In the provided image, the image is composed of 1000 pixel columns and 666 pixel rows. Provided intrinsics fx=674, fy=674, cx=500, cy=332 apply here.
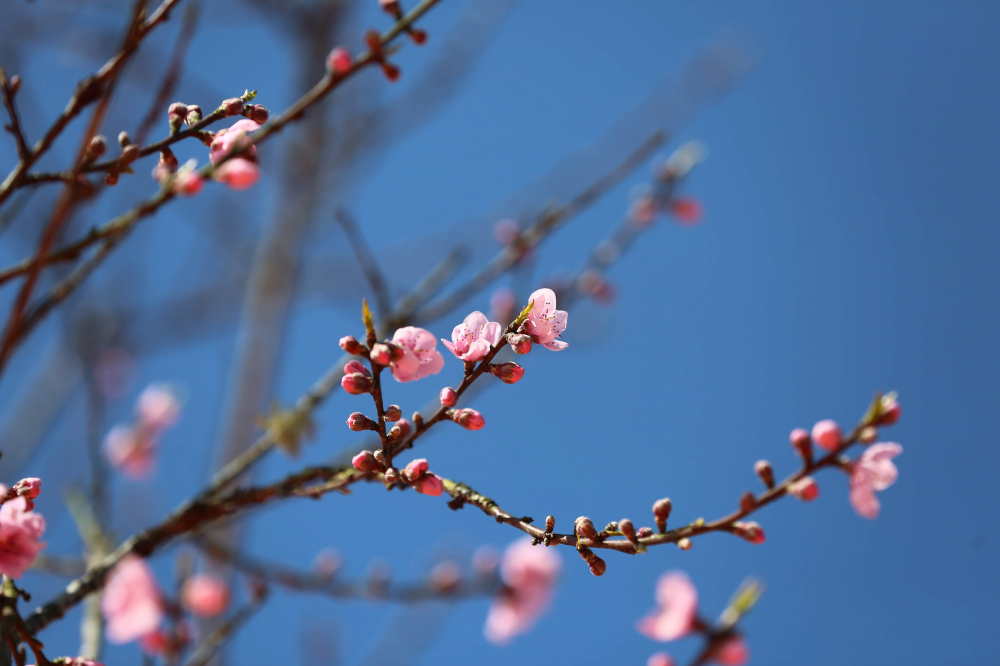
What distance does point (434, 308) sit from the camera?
209 centimetres

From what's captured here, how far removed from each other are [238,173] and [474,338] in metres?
0.49

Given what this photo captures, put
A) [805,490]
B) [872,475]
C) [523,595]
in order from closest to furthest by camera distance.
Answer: [805,490], [872,475], [523,595]

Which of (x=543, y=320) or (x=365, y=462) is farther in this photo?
(x=543, y=320)

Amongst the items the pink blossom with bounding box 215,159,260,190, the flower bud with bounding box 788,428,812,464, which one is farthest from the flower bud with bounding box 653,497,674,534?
the pink blossom with bounding box 215,159,260,190

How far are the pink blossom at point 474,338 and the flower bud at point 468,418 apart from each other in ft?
0.29

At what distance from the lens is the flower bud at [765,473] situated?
1176 millimetres

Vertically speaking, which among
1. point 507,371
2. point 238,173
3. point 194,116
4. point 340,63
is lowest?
point 507,371

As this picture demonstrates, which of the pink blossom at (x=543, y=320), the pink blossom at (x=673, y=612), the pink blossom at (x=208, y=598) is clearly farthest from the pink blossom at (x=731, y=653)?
the pink blossom at (x=208, y=598)

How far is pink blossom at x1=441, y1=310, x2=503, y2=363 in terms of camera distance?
1.13 metres

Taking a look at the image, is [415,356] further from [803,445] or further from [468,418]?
[803,445]

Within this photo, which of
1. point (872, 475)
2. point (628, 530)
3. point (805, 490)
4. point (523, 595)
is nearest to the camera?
point (628, 530)

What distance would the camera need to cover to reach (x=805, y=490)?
1.12 metres

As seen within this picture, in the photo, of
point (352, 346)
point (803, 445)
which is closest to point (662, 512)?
point (803, 445)

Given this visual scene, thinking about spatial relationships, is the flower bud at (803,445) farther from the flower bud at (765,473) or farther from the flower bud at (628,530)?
the flower bud at (628,530)
